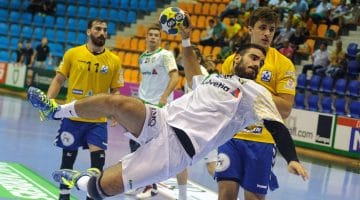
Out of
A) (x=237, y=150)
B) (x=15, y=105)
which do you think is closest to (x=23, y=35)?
(x=15, y=105)

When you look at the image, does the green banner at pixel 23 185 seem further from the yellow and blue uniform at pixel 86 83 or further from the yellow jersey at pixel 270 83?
the yellow jersey at pixel 270 83

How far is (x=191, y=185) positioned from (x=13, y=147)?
3340 millimetres

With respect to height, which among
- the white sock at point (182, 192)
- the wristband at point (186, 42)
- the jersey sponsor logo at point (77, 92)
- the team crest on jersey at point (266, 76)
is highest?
the wristband at point (186, 42)

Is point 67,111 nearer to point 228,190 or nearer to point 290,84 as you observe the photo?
point 228,190

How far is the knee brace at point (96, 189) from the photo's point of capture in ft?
15.4

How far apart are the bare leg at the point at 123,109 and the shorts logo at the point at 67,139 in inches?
78.7

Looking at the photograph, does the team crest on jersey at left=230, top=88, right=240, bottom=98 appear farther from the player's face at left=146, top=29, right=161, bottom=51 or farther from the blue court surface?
the player's face at left=146, top=29, right=161, bottom=51

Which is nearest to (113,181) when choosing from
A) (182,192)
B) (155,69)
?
(182,192)

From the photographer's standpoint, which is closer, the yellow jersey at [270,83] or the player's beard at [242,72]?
the player's beard at [242,72]

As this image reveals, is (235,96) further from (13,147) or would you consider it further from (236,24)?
(236,24)

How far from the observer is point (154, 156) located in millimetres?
4570

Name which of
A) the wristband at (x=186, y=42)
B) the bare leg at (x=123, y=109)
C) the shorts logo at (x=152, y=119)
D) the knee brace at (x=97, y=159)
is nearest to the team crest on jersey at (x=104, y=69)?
the knee brace at (x=97, y=159)

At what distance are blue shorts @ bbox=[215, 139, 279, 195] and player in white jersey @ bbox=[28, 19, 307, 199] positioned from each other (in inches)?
18.3

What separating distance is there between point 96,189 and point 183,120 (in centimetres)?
81
